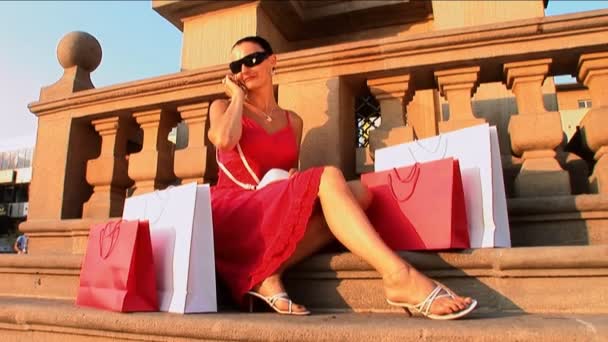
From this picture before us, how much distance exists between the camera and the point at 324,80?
271 cm

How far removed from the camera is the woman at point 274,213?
168 cm

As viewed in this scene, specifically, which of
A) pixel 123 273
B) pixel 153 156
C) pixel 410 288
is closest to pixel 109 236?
pixel 123 273

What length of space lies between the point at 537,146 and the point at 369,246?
3.62 ft

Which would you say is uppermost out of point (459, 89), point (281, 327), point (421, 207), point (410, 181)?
point (459, 89)

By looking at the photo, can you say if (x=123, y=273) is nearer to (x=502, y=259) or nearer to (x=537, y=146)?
(x=502, y=259)

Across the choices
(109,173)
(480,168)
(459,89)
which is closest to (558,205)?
(480,168)

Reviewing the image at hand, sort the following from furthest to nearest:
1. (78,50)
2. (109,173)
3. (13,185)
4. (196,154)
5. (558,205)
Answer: (13,185) → (78,50) → (109,173) → (196,154) → (558,205)

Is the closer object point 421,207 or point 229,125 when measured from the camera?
point 421,207

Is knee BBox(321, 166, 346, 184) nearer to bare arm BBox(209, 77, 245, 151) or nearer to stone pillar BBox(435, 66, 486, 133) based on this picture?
bare arm BBox(209, 77, 245, 151)

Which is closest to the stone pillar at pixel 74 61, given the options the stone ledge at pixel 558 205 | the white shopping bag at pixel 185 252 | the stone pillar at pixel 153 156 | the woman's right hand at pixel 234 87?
the stone pillar at pixel 153 156

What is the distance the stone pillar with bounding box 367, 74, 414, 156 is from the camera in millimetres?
2529

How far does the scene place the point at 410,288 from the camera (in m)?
1.63

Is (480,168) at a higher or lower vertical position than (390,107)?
lower

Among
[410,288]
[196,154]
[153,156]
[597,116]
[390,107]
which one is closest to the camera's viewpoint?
[410,288]
